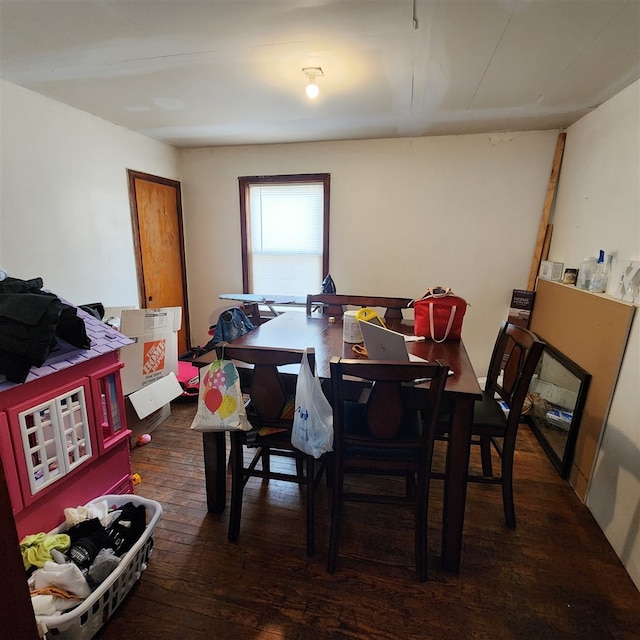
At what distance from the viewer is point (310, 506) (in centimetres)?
153

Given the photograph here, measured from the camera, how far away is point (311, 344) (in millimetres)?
1902

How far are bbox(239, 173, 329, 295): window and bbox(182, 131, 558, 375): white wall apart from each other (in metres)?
0.10

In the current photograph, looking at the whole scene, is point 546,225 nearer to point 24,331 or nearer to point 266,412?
point 266,412

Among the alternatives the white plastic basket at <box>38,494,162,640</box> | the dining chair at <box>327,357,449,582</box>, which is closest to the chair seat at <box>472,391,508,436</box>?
the dining chair at <box>327,357,449,582</box>

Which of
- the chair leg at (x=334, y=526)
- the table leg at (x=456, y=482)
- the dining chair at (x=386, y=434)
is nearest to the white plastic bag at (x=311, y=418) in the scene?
the dining chair at (x=386, y=434)

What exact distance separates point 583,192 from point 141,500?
3.41 meters

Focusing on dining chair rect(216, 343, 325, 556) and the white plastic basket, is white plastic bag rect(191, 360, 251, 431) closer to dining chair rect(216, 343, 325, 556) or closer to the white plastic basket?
dining chair rect(216, 343, 325, 556)

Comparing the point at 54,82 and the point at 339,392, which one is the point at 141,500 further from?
the point at 54,82

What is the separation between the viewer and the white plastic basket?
1075 millimetres

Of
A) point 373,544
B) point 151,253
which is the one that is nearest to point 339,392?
point 373,544

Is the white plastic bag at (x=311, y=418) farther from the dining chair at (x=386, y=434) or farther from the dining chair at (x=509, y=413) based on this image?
the dining chair at (x=509, y=413)

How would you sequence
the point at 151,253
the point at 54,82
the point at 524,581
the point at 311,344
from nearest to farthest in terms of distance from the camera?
1. the point at 524,581
2. the point at 311,344
3. the point at 54,82
4. the point at 151,253

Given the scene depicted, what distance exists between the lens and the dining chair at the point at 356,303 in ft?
8.35

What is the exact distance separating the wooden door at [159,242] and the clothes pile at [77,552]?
2276 millimetres
